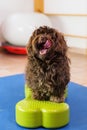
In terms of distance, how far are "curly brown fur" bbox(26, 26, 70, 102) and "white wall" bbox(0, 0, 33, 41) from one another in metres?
3.16

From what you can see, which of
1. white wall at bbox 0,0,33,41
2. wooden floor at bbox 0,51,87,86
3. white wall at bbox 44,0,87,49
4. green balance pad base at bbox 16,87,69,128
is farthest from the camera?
white wall at bbox 0,0,33,41

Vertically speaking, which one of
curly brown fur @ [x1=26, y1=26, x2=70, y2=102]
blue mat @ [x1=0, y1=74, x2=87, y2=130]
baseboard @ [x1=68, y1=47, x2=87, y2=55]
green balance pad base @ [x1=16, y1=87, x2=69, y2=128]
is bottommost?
baseboard @ [x1=68, y1=47, x2=87, y2=55]

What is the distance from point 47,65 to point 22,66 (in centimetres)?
182

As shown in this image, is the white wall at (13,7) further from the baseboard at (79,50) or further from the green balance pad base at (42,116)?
the green balance pad base at (42,116)

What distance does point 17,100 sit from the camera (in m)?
1.91

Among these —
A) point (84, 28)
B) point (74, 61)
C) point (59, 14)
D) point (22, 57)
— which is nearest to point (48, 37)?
point (74, 61)

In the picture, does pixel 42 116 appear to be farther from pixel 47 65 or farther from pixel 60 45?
pixel 60 45

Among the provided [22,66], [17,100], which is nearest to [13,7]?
[22,66]

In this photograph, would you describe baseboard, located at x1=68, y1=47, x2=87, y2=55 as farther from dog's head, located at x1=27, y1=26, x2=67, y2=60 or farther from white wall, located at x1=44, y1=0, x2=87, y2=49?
dog's head, located at x1=27, y1=26, x2=67, y2=60

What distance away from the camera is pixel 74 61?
3.71 metres

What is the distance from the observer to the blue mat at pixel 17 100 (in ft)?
4.98

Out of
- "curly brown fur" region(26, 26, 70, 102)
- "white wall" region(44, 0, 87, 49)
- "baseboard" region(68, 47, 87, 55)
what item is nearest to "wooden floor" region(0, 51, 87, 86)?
"baseboard" region(68, 47, 87, 55)

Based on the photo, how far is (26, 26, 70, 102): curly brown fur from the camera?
1.50 meters

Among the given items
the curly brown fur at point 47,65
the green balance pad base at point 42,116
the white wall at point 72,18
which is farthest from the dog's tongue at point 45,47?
the white wall at point 72,18
